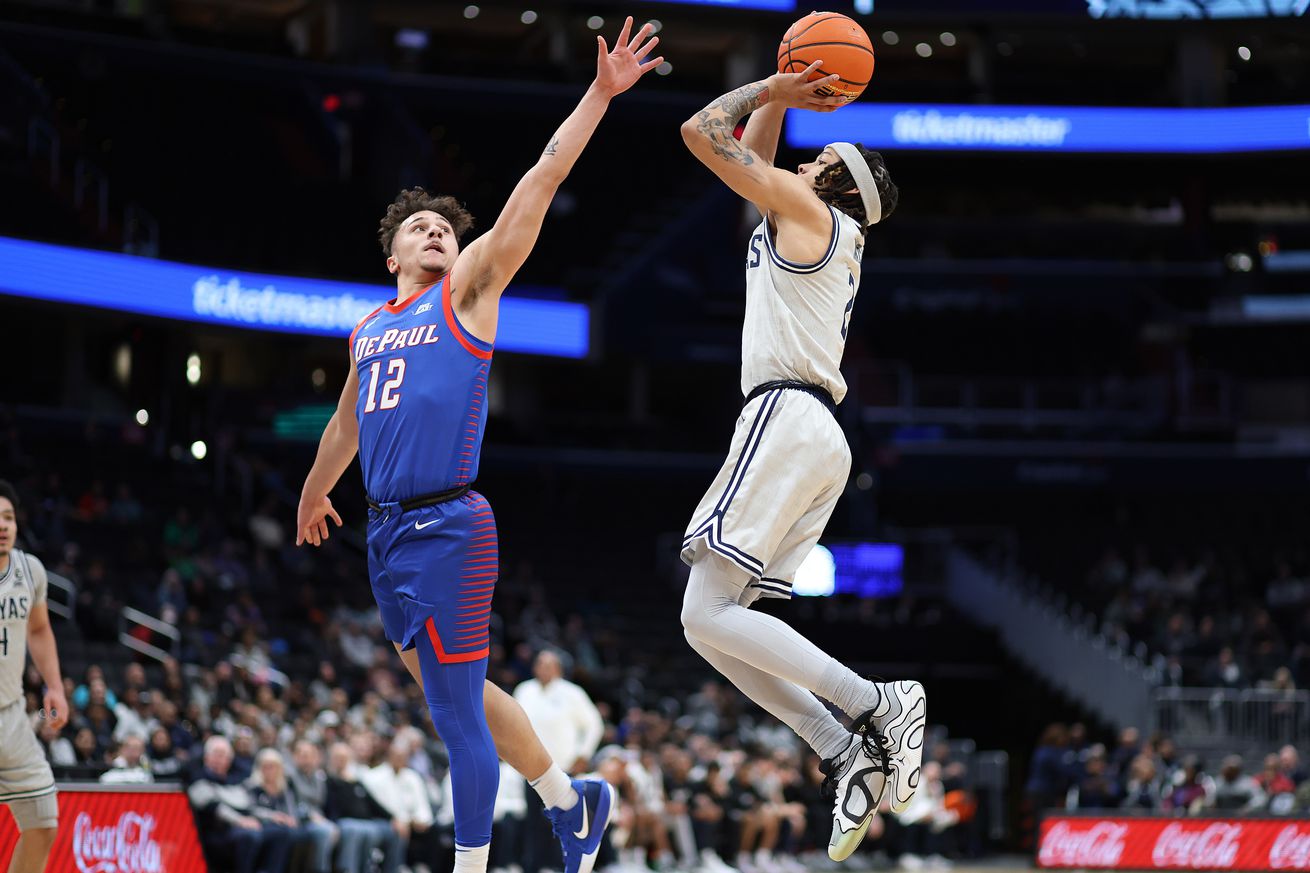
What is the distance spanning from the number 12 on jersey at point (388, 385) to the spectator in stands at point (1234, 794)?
16967mm

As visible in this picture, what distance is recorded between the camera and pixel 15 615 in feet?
29.9

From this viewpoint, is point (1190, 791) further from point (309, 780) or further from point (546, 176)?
point (546, 176)

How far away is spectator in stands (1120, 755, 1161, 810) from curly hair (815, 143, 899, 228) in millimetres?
15585

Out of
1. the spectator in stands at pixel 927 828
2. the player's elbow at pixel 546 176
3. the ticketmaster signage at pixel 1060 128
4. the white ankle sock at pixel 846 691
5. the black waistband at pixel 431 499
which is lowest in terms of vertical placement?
the spectator in stands at pixel 927 828

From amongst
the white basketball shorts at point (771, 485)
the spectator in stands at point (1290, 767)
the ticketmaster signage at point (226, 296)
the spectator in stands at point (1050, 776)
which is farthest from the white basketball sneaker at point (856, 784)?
the ticketmaster signage at point (226, 296)

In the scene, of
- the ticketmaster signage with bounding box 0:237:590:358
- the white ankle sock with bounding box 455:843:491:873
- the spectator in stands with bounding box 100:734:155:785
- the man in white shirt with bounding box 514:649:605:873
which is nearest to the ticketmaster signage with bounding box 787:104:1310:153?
the ticketmaster signage with bounding box 0:237:590:358

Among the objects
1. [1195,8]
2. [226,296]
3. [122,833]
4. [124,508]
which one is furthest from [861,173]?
[1195,8]

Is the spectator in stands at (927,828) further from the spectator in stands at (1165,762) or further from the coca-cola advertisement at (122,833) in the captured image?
the coca-cola advertisement at (122,833)

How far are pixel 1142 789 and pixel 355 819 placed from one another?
10.9m

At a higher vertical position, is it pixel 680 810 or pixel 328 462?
pixel 328 462

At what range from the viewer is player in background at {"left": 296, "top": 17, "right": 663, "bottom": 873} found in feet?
22.3

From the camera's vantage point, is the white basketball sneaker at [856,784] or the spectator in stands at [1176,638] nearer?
the white basketball sneaker at [856,784]

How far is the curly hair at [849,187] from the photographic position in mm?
7555

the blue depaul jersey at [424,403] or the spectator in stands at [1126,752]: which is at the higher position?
the blue depaul jersey at [424,403]
